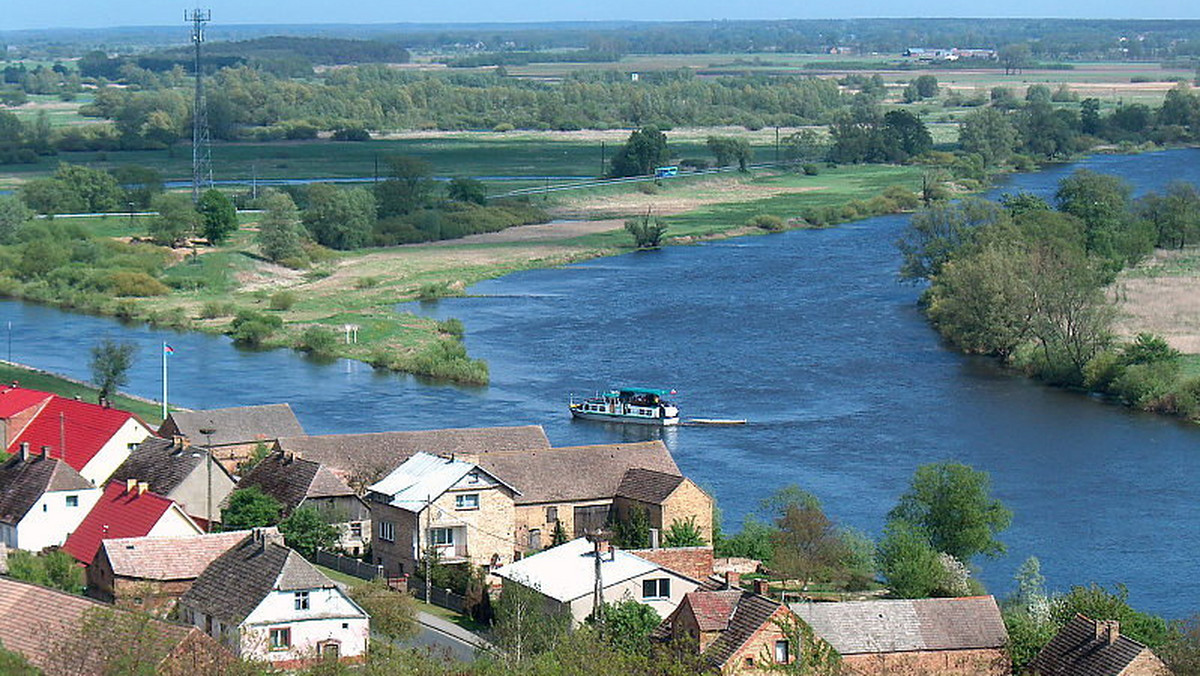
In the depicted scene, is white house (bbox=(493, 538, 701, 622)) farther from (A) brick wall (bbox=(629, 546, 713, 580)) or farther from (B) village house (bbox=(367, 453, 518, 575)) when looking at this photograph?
(B) village house (bbox=(367, 453, 518, 575))

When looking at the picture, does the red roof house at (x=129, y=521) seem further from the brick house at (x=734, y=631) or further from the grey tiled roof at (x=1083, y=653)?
the grey tiled roof at (x=1083, y=653)

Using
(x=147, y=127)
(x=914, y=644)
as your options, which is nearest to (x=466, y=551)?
(x=914, y=644)

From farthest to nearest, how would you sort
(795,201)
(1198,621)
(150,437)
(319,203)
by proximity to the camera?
(795,201)
(319,203)
(150,437)
(1198,621)

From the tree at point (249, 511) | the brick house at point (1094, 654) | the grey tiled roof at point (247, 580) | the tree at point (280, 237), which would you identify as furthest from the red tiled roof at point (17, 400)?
the tree at point (280, 237)

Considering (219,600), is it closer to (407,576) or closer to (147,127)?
(407,576)

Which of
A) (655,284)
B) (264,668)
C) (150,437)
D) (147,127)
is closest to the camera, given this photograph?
(264,668)
